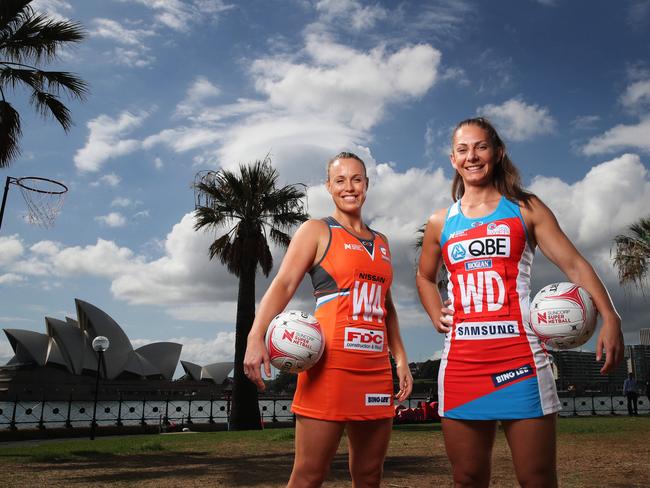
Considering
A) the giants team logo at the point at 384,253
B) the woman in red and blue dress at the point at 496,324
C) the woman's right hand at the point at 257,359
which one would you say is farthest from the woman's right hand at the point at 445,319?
the woman's right hand at the point at 257,359

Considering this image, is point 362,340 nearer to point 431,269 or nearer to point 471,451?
point 431,269

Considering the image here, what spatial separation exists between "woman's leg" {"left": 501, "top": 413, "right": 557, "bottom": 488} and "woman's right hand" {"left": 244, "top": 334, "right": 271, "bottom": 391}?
51.1 inches

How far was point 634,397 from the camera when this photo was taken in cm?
2306

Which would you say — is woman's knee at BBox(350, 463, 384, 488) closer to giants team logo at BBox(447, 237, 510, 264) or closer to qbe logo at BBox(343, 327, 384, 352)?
qbe logo at BBox(343, 327, 384, 352)

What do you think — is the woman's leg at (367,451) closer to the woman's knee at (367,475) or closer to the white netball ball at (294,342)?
the woman's knee at (367,475)

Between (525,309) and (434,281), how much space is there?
71 cm

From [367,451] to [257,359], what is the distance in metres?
0.80

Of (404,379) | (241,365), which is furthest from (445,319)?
(241,365)

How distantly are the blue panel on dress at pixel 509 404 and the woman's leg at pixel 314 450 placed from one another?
723 mm

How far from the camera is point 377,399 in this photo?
3.13 meters

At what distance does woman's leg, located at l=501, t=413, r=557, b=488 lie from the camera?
102 inches

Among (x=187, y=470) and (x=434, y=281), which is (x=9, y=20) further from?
(x=434, y=281)

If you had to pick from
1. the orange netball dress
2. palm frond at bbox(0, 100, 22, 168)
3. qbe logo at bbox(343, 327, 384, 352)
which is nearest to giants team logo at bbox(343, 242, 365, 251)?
the orange netball dress

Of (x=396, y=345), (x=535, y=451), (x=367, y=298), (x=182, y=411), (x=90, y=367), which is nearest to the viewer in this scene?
(x=535, y=451)
